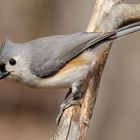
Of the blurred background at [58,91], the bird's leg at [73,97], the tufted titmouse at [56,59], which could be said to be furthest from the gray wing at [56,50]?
the blurred background at [58,91]

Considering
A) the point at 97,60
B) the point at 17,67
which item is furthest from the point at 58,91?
the point at 17,67

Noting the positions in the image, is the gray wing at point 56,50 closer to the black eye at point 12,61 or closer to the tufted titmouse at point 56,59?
the tufted titmouse at point 56,59

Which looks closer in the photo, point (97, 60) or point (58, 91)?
point (97, 60)

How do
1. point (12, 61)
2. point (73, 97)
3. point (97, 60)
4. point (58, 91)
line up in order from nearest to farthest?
point (12, 61), point (73, 97), point (97, 60), point (58, 91)

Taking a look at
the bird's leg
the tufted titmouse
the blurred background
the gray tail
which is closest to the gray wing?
the tufted titmouse

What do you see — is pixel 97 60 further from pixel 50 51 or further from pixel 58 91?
pixel 58 91

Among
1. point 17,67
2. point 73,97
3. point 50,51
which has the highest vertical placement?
point 50,51

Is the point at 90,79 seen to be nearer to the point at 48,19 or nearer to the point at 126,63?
the point at 126,63
